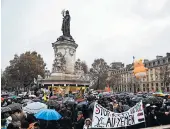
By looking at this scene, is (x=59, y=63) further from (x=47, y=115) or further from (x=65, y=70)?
(x=47, y=115)

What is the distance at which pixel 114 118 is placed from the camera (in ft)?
29.7

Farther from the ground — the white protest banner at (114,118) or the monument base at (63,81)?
the monument base at (63,81)

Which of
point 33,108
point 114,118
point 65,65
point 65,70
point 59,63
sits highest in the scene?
point 59,63

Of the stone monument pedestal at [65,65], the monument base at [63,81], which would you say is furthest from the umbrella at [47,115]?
the stone monument pedestal at [65,65]

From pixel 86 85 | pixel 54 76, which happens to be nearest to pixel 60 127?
pixel 54 76

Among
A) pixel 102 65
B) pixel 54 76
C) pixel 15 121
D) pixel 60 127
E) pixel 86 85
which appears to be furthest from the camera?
pixel 102 65

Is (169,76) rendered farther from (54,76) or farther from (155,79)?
(54,76)

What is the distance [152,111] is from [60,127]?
4119mm

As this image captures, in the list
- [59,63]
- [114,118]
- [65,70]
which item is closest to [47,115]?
[114,118]

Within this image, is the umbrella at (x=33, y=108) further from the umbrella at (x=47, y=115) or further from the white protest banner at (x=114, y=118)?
the white protest banner at (x=114, y=118)

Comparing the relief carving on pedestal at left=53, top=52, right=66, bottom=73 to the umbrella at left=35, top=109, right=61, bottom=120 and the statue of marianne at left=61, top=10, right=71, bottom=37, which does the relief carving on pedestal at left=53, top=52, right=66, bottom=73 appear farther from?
the umbrella at left=35, top=109, right=61, bottom=120

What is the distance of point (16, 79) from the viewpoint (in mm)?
63156

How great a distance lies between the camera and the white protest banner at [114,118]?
8703 mm

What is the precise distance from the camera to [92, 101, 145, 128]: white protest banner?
8.70m
